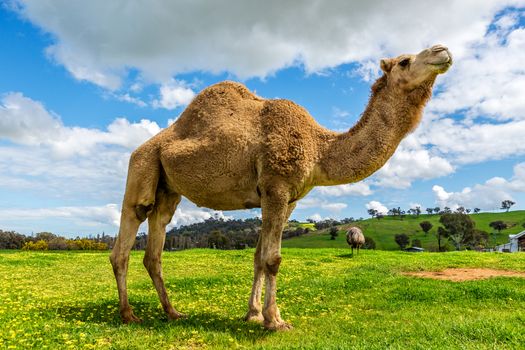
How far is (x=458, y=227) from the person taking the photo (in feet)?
358

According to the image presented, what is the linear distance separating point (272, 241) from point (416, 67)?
3736 millimetres

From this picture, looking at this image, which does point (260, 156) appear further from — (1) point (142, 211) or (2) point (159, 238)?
(2) point (159, 238)

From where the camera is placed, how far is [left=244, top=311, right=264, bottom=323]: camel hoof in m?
7.82

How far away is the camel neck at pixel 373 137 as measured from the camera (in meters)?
7.10

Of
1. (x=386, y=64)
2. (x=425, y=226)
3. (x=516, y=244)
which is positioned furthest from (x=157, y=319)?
(x=425, y=226)

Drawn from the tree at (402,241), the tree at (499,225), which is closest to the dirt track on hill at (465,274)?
the tree at (402,241)

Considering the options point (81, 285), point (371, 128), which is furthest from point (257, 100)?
point (81, 285)

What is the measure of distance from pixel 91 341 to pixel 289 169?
13.4 feet

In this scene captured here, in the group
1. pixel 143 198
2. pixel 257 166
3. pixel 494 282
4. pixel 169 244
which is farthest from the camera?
pixel 169 244

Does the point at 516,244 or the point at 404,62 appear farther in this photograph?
the point at 516,244

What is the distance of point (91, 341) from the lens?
632 cm

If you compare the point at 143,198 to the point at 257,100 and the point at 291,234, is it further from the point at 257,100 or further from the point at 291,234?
the point at 291,234

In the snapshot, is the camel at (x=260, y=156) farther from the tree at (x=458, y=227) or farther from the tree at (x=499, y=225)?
the tree at (x=499, y=225)

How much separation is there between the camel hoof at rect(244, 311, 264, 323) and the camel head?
485 centimetres
